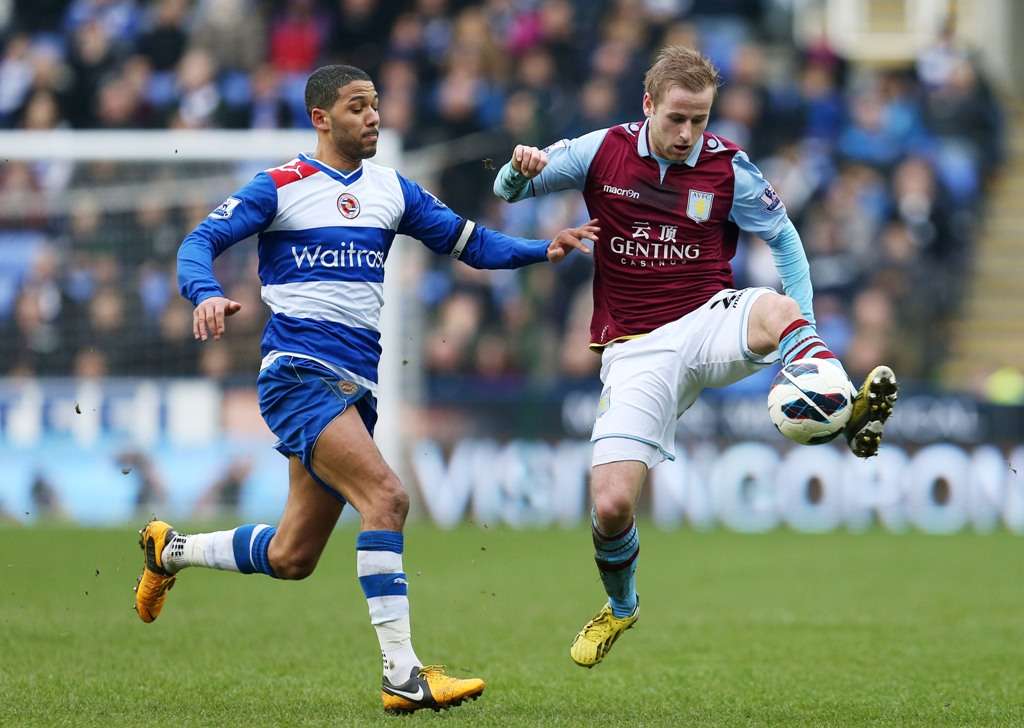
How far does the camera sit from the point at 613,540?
274 inches

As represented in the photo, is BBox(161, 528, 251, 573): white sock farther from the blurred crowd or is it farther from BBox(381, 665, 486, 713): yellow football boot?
the blurred crowd

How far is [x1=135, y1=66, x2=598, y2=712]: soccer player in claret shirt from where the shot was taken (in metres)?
6.50

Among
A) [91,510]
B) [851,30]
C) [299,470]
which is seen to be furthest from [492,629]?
[851,30]

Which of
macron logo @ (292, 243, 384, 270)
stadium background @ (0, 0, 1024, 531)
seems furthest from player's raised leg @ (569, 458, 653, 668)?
stadium background @ (0, 0, 1024, 531)

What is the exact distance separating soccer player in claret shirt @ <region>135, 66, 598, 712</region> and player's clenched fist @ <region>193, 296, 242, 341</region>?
0.16 meters

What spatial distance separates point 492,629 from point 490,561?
3681 mm

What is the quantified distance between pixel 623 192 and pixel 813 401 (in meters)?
1.37

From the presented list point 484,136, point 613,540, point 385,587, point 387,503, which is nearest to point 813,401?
point 613,540

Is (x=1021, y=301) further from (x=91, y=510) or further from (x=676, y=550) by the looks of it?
(x=91, y=510)

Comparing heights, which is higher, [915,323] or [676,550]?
[915,323]

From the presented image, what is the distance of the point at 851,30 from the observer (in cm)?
2314

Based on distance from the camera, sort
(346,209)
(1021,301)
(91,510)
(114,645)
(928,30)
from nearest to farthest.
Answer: (346,209) < (114,645) < (91,510) < (1021,301) < (928,30)

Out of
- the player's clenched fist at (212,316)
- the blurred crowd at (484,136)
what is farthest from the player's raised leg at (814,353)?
the blurred crowd at (484,136)

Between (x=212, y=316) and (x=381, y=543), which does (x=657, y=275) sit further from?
(x=212, y=316)
